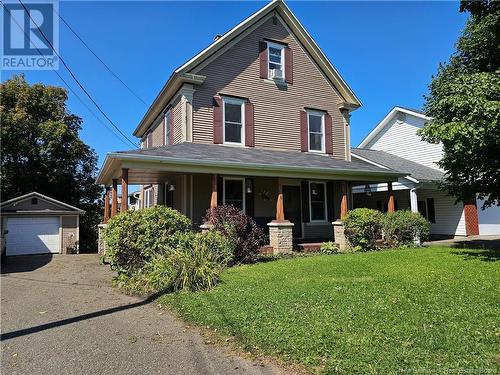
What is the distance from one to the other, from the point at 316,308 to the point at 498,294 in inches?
117

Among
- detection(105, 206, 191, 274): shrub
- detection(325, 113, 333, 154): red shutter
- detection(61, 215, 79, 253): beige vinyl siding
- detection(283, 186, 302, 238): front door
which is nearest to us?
detection(105, 206, 191, 274): shrub

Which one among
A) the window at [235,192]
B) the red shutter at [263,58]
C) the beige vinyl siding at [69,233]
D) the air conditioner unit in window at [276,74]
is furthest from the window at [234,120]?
the beige vinyl siding at [69,233]

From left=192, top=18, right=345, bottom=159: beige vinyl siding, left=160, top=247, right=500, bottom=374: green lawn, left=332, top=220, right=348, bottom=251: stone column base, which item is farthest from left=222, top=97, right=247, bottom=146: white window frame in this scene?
left=160, top=247, right=500, bottom=374: green lawn

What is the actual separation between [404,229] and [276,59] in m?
8.45

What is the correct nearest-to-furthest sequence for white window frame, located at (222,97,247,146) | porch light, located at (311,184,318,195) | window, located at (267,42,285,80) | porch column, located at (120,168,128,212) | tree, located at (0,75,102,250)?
porch column, located at (120,168,128,212), white window frame, located at (222,97,247,146), window, located at (267,42,285,80), porch light, located at (311,184,318,195), tree, located at (0,75,102,250)

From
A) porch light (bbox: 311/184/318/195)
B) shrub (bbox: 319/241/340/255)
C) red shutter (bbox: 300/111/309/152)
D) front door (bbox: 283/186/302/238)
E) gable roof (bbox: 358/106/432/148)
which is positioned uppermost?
gable roof (bbox: 358/106/432/148)

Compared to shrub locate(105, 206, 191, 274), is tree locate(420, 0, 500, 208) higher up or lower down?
higher up

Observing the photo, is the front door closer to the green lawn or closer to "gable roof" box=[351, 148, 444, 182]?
"gable roof" box=[351, 148, 444, 182]

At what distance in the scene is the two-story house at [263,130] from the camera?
45.9 ft

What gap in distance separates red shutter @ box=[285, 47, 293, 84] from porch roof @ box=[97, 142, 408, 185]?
3.10 m

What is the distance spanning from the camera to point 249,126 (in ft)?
50.9

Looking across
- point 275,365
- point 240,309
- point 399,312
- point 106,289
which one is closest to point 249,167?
point 106,289

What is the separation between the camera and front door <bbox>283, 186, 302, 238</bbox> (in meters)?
16.0

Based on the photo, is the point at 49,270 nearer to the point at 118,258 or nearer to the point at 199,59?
the point at 118,258
